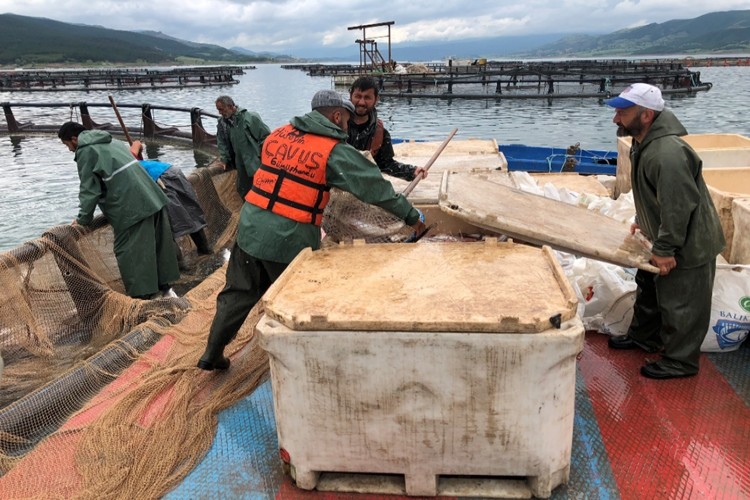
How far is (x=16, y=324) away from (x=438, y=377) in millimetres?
3587

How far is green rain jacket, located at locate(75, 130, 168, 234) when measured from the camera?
465 centimetres

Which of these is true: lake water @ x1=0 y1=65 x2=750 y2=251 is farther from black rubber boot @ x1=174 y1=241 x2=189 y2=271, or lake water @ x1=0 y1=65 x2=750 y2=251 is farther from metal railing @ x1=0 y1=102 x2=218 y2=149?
black rubber boot @ x1=174 y1=241 x2=189 y2=271

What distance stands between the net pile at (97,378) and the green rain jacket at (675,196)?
2.48 m

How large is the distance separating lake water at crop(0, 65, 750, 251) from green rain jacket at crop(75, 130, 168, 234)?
18.6ft

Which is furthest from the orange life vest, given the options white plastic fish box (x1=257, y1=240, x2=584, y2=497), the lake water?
the lake water

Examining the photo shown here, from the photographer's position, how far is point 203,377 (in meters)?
3.24

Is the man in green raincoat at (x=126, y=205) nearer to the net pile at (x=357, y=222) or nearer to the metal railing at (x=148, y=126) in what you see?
the net pile at (x=357, y=222)

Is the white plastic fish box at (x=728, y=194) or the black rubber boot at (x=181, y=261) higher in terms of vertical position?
the white plastic fish box at (x=728, y=194)

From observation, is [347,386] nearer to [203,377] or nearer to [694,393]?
[203,377]

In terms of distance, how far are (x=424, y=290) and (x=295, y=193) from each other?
0.95 m

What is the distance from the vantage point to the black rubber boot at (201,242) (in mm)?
6609

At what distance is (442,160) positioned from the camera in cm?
592

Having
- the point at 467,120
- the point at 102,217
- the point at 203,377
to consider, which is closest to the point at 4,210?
the point at 102,217

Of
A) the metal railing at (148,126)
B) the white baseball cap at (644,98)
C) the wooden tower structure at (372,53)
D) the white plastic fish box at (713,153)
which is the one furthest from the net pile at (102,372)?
the wooden tower structure at (372,53)
